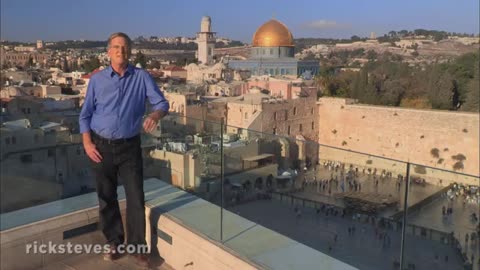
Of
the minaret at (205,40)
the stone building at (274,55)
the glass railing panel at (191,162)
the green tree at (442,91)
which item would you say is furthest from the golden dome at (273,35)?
the glass railing panel at (191,162)

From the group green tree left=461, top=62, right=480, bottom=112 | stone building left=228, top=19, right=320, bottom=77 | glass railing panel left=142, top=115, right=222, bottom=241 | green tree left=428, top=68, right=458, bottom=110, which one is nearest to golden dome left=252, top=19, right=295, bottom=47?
stone building left=228, top=19, right=320, bottom=77

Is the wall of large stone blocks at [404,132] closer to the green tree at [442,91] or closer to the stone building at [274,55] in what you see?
the green tree at [442,91]

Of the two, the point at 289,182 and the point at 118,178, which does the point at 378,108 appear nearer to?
the point at 289,182

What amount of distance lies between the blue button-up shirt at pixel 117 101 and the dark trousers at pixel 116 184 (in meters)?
0.07

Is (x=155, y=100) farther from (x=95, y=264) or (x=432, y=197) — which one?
(x=432, y=197)

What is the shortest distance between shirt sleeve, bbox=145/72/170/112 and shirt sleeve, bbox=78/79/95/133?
0.26 m

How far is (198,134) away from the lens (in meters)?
3.21

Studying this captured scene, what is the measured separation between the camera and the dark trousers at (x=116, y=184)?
2334 millimetres

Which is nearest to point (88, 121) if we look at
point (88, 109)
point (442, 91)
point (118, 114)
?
point (88, 109)

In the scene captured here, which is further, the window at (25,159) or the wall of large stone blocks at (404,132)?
the wall of large stone blocks at (404,132)

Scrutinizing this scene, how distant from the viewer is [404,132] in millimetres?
18750

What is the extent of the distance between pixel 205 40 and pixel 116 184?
38.7 meters

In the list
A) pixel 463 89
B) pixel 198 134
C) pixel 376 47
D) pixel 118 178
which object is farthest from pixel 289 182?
pixel 376 47

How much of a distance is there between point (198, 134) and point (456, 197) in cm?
166
